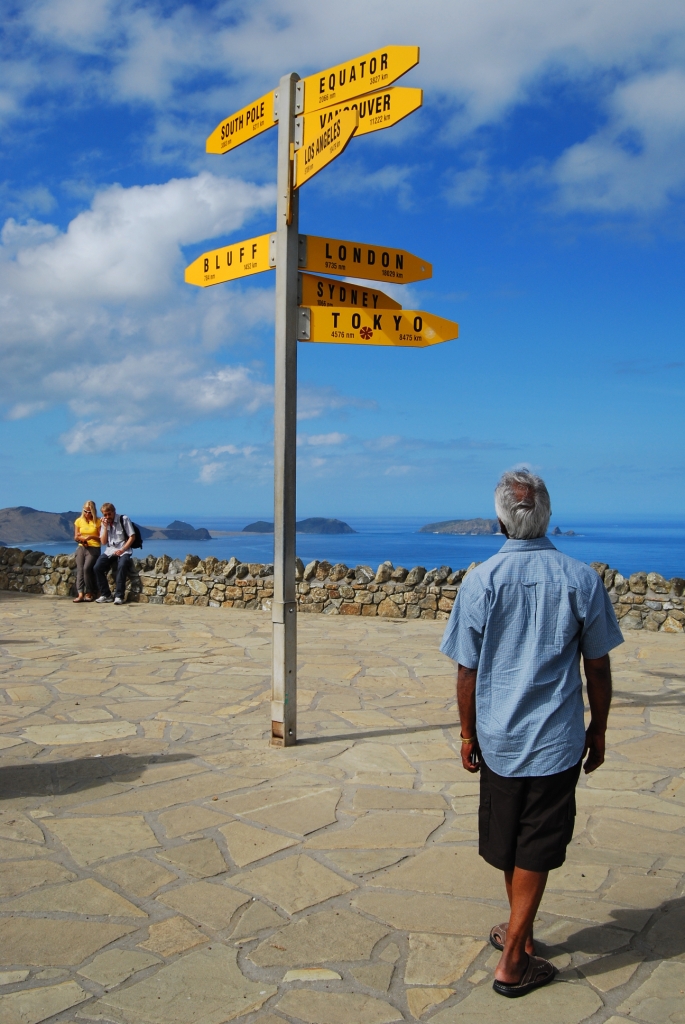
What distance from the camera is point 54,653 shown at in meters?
8.72

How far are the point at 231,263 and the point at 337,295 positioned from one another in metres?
0.76

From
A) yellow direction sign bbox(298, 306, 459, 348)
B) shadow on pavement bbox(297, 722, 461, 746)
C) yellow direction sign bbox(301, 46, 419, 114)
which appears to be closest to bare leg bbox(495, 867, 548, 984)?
shadow on pavement bbox(297, 722, 461, 746)

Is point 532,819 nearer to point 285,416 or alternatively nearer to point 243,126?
point 285,416

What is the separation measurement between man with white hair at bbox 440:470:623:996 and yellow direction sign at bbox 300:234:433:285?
3.02 m

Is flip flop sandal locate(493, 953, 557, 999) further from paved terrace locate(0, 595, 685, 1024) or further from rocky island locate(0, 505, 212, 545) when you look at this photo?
rocky island locate(0, 505, 212, 545)

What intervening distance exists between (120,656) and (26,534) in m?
23.2

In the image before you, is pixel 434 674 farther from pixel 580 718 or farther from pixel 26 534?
pixel 26 534

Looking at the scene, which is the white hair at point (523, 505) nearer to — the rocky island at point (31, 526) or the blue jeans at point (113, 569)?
the blue jeans at point (113, 569)

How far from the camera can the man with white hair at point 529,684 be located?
104 inches

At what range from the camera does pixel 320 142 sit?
4.98 metres

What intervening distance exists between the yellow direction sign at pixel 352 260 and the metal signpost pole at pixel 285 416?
0.11 metres

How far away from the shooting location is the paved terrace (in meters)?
2.71

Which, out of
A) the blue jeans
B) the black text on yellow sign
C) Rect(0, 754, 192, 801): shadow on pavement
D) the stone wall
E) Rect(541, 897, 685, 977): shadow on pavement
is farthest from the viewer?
the blue jeans

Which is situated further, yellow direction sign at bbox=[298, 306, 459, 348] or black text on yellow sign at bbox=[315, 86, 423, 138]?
yellow direction sign at bbox=[298, 306, 459, 348]
